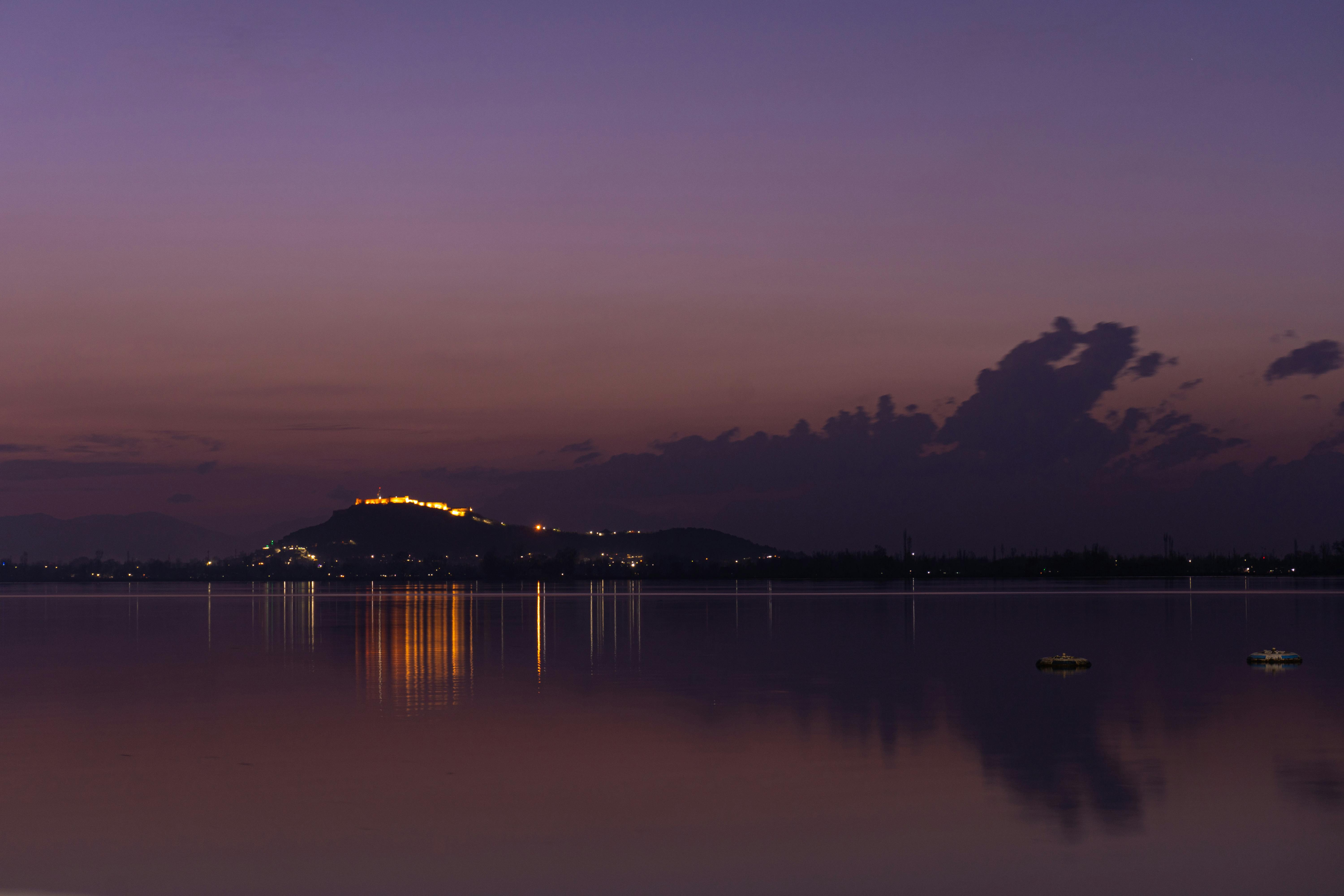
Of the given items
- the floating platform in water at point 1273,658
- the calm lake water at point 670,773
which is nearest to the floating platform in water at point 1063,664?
the calm lake water at point 670,773

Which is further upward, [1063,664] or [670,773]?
[670,773]

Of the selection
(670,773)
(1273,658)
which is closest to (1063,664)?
(1273,658)

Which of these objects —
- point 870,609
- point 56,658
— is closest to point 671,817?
point 56,658

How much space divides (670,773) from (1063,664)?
21674 mm

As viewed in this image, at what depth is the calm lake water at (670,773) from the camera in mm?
14039

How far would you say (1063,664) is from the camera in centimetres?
3819

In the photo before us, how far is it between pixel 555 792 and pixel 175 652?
1364 inches

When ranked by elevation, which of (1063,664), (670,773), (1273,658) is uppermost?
(670,773)

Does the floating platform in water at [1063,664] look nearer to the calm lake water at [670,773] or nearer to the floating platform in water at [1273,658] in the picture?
the calm lake water at [670,773]

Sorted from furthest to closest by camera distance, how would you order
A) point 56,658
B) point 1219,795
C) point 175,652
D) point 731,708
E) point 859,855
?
point 175,652 → point 56,658 → point 731,708 → point 1219,795 → point 859,855

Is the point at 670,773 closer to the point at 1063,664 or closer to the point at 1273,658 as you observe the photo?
the point at 1063,664

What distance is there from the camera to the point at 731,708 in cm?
2792

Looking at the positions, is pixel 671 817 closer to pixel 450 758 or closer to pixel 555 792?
pixel 555 792

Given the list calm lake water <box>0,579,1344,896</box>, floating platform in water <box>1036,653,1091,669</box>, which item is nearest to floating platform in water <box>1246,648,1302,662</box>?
calm lake water <box>0,579,1344,896</box>
